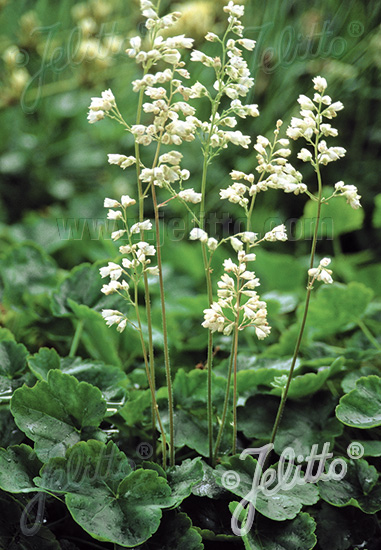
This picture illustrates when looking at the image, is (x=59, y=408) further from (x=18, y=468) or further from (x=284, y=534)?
(x=284, y=534)

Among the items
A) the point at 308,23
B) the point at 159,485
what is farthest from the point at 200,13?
the point at 159,485

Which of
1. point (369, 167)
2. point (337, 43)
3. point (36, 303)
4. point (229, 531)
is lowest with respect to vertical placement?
point (229, 531)

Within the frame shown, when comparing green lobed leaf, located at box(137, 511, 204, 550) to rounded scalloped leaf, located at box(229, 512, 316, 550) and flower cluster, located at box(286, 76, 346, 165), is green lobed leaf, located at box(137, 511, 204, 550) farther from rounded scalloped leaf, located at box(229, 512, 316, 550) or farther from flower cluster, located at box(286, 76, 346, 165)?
flower cluster, located at box(286, 76, 346, 165)

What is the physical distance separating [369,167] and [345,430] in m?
1.02

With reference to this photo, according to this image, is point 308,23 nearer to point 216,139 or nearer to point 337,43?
point 337,43

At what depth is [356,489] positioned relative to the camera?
0.63m

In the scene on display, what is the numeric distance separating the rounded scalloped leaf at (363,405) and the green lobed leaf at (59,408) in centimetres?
27

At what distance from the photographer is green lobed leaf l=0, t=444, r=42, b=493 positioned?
0.55 metres

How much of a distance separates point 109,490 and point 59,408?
0.11 metres

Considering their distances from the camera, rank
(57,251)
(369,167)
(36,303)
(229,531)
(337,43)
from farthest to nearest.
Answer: (369,167) < (337,43) < (57,251) < (36,303) < (229,531)

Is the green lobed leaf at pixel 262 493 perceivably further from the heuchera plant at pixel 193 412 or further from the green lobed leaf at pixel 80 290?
the green lobed leaf at pixel 80 290

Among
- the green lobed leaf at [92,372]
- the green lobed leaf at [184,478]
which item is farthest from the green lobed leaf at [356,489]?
the green lobed leaf at [92,372]

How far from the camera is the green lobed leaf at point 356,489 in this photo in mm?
599

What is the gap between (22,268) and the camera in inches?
37.5
